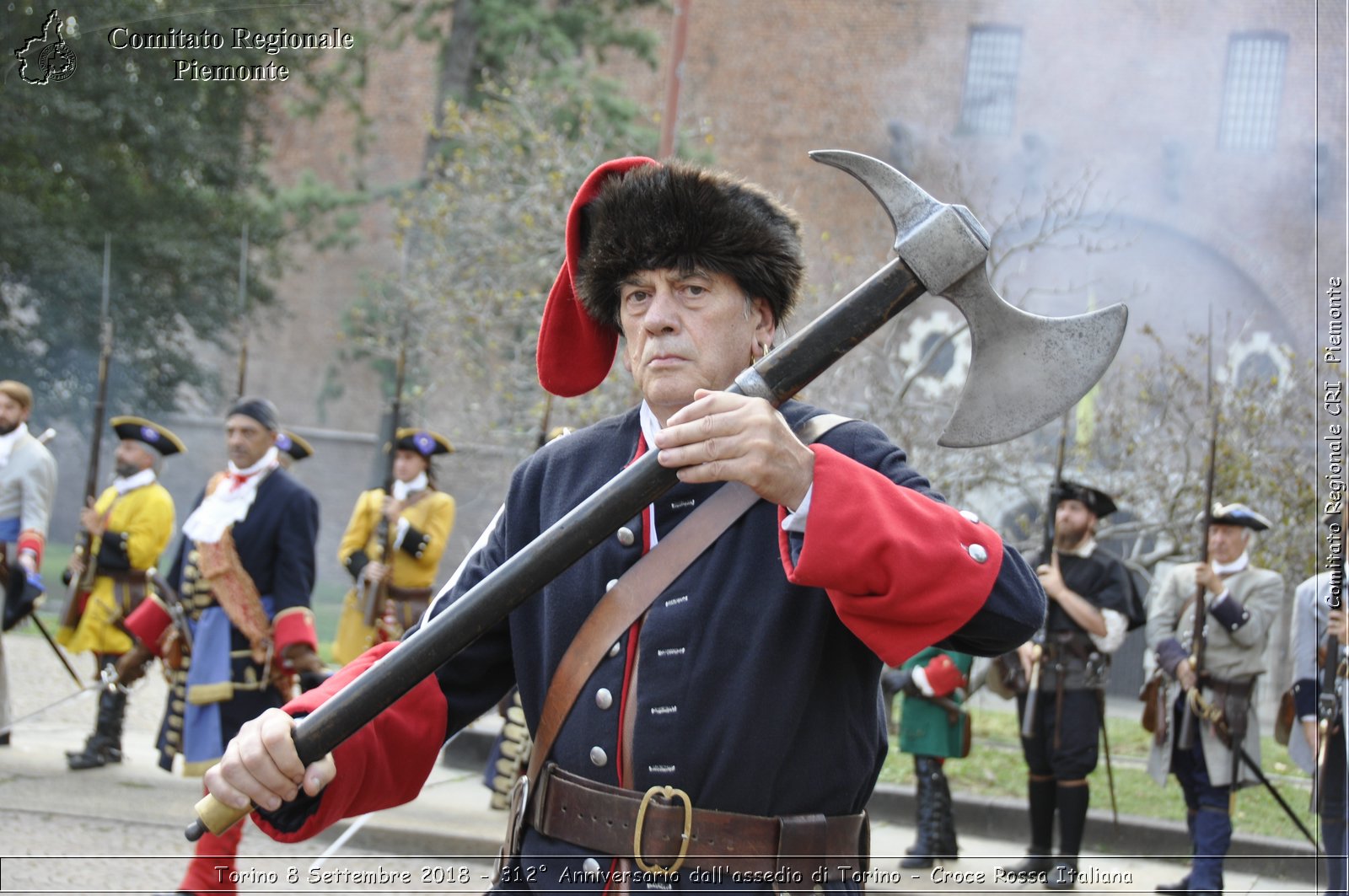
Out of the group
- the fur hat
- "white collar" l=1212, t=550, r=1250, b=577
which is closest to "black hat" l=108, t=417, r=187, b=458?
"white collar" l=1212, t=550, r=1250, b=577

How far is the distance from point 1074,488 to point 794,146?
1429cm

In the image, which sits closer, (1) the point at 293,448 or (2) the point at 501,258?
(1) the point at 293,448

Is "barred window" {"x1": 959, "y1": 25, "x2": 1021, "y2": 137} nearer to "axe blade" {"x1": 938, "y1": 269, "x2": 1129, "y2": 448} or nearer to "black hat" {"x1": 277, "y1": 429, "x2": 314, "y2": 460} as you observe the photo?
"black hat" {"x1": 277, "y1": 429, "x2": 314, "y2": 460}

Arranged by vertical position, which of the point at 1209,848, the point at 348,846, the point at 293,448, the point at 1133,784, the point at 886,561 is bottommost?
the point at 348,846

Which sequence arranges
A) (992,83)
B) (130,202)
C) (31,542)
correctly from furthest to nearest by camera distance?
(130,202) → (992,83) → (31,542)

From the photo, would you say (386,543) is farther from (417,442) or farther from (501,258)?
(501,258)

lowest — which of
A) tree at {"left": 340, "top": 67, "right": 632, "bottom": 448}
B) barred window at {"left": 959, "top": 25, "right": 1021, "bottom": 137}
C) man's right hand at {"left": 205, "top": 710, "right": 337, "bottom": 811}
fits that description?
man's right hand at {"left": 205, "top": 710, "right": 337, "bottom": 811}

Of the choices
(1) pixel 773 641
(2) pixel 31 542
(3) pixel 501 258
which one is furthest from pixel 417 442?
(1) pixel 773 641

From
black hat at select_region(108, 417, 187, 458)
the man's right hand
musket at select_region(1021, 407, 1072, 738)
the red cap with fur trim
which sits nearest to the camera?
the man's right hand

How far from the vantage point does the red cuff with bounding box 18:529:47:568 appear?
833cm

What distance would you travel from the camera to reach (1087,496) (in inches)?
293

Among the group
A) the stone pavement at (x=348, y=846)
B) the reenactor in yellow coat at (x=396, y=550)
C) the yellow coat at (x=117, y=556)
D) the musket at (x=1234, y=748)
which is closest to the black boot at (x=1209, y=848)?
the musket at (x=1234, y=748)

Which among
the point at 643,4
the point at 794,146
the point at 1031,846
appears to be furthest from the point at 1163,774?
the point at 794,146

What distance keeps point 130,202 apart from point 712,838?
18850 mm
